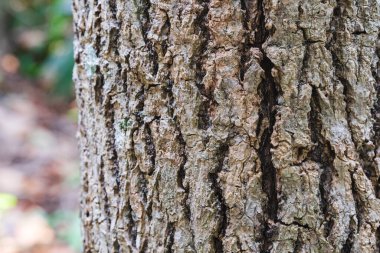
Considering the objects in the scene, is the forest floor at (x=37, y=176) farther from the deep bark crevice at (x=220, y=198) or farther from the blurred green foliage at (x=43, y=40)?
the deep bark crevice at (x=220, y=198)

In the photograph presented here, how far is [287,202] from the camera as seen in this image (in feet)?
2.79

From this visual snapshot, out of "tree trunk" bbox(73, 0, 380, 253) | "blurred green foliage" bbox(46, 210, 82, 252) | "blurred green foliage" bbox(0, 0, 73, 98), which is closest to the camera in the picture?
"tree trunk" bbox(73, 0, 380, 253)

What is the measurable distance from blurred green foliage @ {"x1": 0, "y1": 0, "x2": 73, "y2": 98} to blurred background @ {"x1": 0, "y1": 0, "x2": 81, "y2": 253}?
0.03ft

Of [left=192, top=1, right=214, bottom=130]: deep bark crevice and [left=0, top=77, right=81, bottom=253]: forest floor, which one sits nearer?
[left=192, top=1, right=214, bottom=130]: deep bark crevice

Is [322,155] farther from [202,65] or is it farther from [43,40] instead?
[43,40]

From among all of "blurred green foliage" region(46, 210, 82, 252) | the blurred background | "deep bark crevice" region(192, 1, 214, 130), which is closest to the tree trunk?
"deep bark crevice" region(192, 1, 214, 130)

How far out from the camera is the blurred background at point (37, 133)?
326 centimetres

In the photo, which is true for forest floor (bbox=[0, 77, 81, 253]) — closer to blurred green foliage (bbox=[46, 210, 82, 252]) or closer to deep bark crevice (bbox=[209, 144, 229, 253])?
blurred green foliage (bbox=[46, 210, 82, 252])

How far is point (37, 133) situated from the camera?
5137 mm

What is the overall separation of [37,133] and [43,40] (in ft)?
9.65

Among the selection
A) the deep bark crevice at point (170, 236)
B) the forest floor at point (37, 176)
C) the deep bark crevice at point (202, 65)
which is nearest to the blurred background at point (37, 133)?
the forest floor at point (37, 176)

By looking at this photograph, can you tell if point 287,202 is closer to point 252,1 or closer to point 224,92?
point 224,92

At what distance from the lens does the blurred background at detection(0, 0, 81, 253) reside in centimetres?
326

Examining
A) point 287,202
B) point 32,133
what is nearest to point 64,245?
point 32,133
